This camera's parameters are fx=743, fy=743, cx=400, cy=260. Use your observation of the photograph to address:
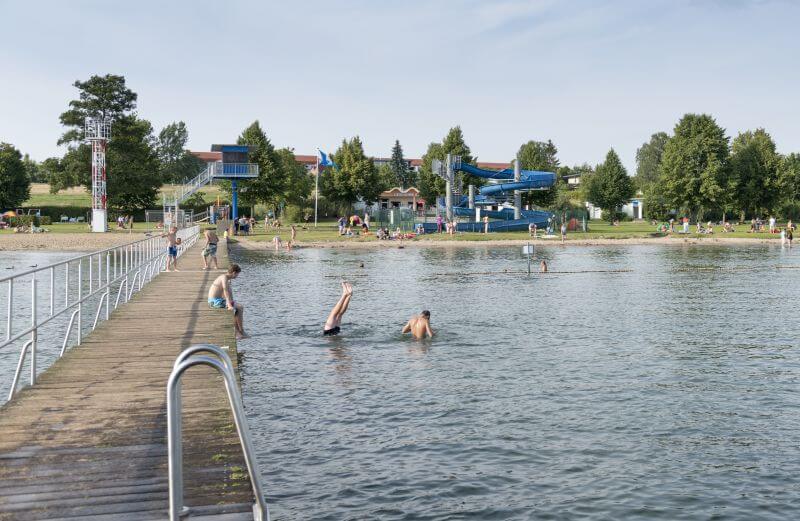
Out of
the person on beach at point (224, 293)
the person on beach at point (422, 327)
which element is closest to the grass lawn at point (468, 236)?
the person on beach at point (422, 327)

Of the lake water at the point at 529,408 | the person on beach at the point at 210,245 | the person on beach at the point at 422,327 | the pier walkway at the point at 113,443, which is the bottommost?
the lake water at the point at 529,408

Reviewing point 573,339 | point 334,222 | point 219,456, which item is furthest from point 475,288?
point 334,222

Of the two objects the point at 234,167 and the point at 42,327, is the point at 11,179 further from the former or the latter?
the point at 42,327

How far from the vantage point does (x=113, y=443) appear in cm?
781

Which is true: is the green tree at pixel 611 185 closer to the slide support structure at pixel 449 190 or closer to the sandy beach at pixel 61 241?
the slide support structure at pixel 449 190

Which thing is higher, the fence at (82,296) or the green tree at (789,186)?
the green tree at (789,186)

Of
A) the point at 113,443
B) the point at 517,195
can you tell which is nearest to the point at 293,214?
the point at 517,195

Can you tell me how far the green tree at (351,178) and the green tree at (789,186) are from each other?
53193 mm

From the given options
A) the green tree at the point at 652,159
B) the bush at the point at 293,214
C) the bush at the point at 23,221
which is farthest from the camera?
the green tree at the point at 652,159

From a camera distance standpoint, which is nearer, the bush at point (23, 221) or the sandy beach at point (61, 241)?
the sandy beach at point (61, 241)

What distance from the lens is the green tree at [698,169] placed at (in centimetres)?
9206

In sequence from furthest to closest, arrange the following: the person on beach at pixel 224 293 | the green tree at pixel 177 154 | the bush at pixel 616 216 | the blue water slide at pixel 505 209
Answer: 1. the green tree at pixel 177 154
2. the bush at pixel 616 216
3. the blue water slide at pixel 505 209
4. the person on beach at pixel 224 293

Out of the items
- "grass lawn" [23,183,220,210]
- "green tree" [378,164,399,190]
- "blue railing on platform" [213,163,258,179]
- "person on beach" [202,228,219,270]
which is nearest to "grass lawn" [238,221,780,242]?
"blue railing on platform" [213,163,258,179]

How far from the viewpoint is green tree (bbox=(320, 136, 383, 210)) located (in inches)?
4016
